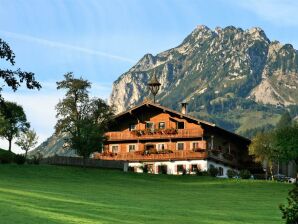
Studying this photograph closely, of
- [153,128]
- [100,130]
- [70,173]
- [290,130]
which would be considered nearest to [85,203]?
[70,173]

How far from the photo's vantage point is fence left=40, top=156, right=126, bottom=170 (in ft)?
262

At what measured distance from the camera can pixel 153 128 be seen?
97.8 metres

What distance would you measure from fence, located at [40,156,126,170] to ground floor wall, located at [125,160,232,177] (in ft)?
14.2

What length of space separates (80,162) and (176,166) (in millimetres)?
16569

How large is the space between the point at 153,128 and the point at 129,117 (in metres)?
4.34

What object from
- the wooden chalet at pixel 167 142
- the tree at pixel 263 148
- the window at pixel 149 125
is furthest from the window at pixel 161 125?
the tree at pixel 263 148

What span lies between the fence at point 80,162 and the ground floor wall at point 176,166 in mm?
4318

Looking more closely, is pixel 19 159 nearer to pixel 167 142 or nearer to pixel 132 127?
pixel 167 142

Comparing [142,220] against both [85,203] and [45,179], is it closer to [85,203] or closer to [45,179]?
[85,203]

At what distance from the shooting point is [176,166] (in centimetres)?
9262

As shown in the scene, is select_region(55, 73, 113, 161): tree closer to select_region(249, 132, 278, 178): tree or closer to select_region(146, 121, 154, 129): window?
select_region(146, 121, 154, 129): window

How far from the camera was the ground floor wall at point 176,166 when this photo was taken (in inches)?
3541

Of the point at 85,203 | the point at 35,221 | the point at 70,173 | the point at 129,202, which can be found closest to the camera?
the point at 35,221

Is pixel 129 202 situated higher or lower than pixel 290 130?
lower
